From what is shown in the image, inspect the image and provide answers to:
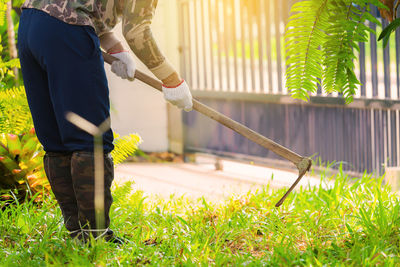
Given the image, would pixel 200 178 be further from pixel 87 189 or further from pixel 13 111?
pixel 87 189

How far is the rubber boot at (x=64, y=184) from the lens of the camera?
2742 millimetres

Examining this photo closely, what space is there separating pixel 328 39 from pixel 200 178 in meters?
2.75

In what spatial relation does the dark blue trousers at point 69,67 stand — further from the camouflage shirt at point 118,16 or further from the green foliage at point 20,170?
the green foliage at point 20,170

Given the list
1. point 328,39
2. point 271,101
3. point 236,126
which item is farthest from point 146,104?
point 328,39

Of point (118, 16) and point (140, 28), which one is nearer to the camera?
point (140, 28)

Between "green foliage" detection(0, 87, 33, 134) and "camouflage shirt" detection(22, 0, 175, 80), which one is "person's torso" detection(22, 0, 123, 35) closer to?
"camouflage shirt" detection(22, 0, 175, 80)

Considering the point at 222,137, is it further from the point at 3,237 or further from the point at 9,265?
the point at 9,265

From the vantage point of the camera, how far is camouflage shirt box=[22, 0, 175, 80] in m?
2.48

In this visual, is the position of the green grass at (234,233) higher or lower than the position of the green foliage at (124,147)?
lower

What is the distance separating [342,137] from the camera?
16.0 feet

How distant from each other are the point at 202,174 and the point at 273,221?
267cm

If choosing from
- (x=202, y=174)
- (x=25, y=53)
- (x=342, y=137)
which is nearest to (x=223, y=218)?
(x=25, y=53)

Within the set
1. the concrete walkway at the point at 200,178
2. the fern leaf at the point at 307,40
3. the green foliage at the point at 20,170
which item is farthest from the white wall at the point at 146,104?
the fern leaf at the point at 307,40

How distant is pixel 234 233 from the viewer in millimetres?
2893
